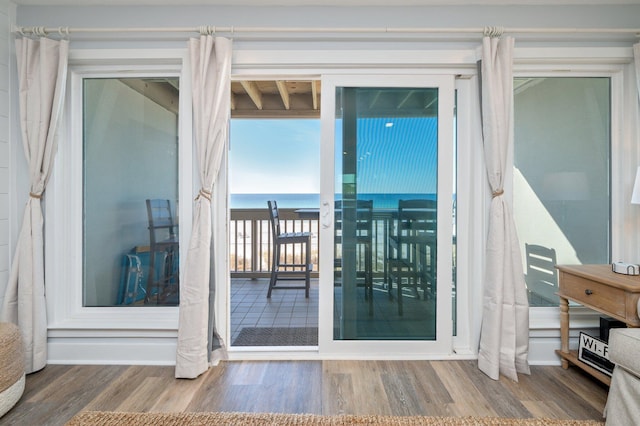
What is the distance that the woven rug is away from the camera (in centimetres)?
280

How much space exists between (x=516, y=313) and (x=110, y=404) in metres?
2.49

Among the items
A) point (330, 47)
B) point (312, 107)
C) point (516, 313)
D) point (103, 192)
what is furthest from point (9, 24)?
point (516, 313)

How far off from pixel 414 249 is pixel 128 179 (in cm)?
214

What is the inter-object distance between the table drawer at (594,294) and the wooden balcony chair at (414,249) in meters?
0.81

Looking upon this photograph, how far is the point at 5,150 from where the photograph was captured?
229 centimetres

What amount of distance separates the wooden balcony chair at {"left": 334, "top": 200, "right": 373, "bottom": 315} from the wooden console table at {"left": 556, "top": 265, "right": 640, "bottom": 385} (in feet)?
4.06

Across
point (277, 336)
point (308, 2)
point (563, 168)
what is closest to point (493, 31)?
point (563, 168)

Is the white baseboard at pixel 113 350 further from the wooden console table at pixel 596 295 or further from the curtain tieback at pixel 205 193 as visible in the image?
the wooden console table at pixel 596 295

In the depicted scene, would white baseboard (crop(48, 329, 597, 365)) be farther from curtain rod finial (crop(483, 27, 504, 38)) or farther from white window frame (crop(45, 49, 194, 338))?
curtain rod finial (crop(483, 27, 504, 38))

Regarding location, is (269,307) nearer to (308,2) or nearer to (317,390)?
(317,390)

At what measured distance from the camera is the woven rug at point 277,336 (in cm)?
280

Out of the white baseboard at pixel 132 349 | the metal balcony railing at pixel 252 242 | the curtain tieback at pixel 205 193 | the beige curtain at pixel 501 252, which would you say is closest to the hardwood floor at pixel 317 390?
the white baseboard at pixel 132 349

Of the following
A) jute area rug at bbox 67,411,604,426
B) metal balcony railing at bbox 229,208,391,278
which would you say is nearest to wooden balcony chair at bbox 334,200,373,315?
jute area rug at bbox 67,411,604,426

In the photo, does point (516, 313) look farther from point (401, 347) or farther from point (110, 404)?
point (110, 404)
